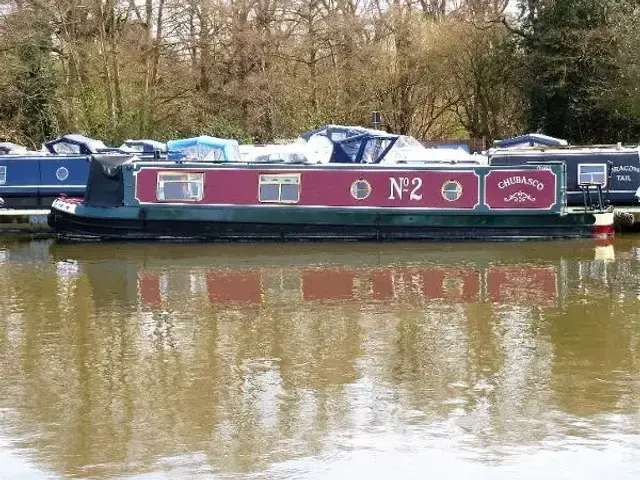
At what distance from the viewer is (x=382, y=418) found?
290 inches

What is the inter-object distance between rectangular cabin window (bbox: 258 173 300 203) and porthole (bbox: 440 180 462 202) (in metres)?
2.50

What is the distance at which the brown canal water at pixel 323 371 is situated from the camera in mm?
6555

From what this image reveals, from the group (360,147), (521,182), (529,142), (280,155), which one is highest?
(529,142)

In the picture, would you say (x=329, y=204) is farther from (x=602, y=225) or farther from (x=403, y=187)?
(x=602, y=225)

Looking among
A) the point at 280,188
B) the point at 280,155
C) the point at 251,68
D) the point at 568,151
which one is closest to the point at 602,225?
the point at 568,151

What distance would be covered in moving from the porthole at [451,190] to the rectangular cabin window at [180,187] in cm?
416

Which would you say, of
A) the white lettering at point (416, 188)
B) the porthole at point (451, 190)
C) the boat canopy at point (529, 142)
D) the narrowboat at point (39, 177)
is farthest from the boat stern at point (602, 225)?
the narrowboat at point (39, 177)

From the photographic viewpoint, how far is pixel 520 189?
1822cm

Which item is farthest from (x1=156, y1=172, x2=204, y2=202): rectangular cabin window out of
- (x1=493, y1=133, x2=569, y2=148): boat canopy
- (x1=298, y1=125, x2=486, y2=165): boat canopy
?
(x1=493, y1=133, x2=569, y2=148): boat canopy

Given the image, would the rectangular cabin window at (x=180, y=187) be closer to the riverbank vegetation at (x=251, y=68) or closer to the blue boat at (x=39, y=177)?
the blue boat at (x=39, y=177)

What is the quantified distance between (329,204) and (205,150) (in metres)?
2.95

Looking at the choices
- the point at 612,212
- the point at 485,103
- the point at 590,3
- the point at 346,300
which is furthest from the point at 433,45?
the point at 346,300

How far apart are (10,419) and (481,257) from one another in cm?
995

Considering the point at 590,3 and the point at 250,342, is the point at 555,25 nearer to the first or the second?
the point at 590,3
